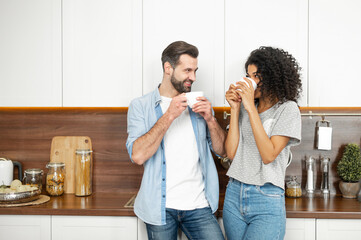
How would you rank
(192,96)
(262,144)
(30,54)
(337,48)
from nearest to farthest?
(262,144) → (192,96) → (337,48) → (30,54)

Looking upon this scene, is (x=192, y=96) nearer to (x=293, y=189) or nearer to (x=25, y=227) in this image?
(x=293, y=189)

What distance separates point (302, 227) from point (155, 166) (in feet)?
2.57

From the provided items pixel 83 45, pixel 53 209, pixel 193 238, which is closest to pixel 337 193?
pixel 193 238

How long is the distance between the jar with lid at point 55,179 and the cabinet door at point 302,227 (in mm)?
1296

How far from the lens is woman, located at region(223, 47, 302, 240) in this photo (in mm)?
1353

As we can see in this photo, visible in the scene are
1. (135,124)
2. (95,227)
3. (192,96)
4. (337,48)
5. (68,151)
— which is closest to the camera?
(192,96)

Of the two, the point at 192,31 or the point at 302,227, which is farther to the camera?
the point at 192,31

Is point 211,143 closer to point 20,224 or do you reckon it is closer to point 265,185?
point 265,185

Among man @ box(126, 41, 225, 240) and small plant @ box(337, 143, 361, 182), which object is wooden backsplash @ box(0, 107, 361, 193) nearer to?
small plant @ box(337, 143, 361, 182)

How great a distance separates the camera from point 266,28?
1.96 m

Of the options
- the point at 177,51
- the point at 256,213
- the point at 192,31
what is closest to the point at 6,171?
the point at 177,51

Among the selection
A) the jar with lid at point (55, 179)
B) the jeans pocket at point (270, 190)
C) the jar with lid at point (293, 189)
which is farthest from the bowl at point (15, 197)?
the jar with lid at point (293, 189)

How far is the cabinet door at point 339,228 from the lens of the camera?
165 centimetres

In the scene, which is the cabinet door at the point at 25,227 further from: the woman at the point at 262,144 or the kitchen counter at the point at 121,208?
the woman at the point at 262,144
